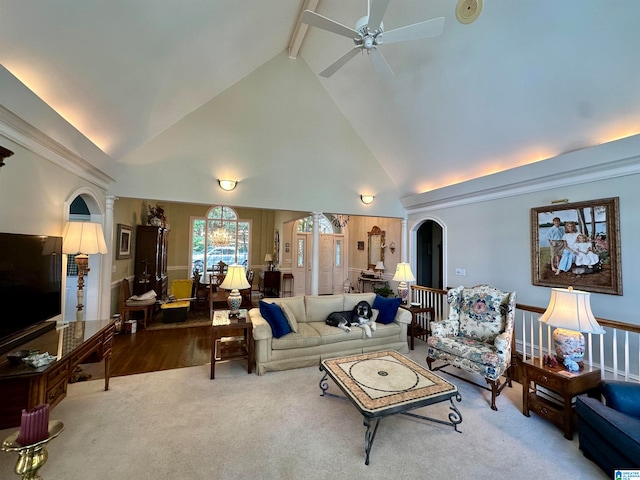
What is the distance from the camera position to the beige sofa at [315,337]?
11.3 feet

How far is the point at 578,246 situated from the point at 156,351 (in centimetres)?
587

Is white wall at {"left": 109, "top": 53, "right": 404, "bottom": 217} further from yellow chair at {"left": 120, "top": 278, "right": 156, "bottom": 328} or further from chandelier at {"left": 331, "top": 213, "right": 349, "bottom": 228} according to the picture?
chandelier at {"left": 331, "top": 213, "right": 349, "bottom": 228}

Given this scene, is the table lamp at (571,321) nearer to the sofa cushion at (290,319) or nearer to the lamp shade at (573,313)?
the lamp shade at (573,313)

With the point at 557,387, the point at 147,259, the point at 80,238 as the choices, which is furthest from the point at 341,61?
the point at 147,259

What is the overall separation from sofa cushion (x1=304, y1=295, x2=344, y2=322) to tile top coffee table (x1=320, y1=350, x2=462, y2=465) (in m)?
1.33

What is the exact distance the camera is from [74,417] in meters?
2.48

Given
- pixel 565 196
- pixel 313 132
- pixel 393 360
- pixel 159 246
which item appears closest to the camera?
pixel 393 360

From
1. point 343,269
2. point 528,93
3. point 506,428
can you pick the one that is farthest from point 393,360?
point 343,269

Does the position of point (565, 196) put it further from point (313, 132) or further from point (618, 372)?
point (313, 132)

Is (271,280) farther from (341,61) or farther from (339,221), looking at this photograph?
(341,61)

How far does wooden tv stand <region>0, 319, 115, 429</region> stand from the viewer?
5.65ft

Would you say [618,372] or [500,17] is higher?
[500,17]

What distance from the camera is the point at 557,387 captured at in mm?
2416

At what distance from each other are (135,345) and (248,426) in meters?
2.98
